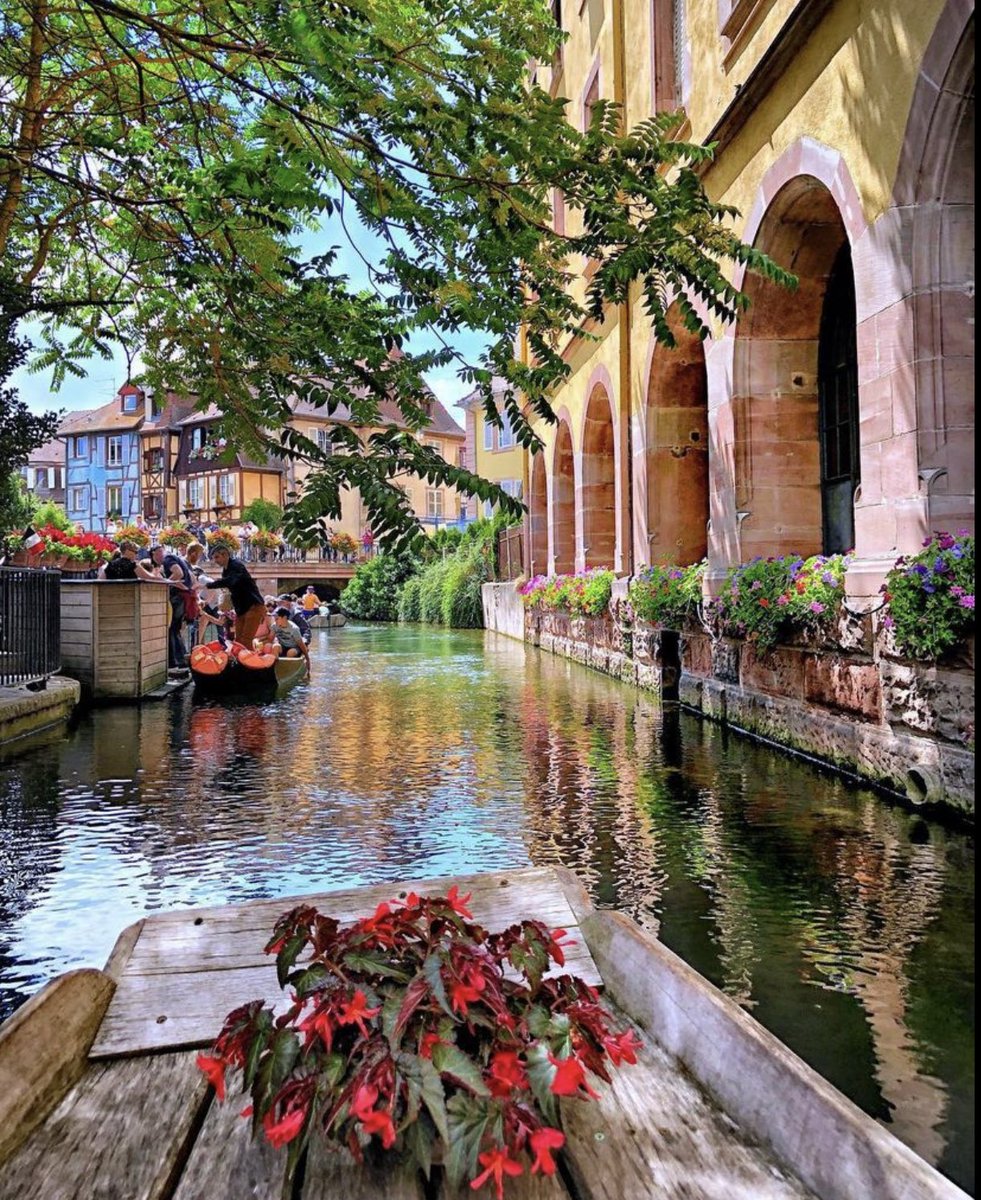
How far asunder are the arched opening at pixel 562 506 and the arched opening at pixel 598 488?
2.35 meters

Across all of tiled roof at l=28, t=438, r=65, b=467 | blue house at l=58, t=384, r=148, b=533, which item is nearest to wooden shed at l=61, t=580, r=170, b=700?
blue house at l=58, t=384, r=148, b=533

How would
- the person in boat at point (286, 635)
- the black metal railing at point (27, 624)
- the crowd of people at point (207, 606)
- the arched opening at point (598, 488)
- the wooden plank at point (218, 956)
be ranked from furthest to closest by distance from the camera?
the arched opening at point (598, 488), the person in boat at point (286, 635), the crowd of people at point (207, 606), the black metal railing at point (27, 624), the wooden plank at point (218, 956)

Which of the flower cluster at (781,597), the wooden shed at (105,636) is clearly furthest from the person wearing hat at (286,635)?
the flower cluster at (781,597)

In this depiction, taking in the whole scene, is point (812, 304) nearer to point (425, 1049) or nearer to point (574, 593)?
point (574, 593)

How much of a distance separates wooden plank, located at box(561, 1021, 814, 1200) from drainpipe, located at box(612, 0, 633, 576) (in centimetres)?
1246

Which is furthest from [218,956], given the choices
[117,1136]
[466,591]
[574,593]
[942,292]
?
[466,591]

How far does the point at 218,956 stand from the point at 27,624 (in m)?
8.54

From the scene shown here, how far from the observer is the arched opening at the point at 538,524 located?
22.9m

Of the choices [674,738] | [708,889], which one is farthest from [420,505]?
[708,889]

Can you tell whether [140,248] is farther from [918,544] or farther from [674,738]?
[674,738]

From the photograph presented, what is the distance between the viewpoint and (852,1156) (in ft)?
4.44

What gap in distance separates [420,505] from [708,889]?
202 feet

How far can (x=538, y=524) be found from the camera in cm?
2314

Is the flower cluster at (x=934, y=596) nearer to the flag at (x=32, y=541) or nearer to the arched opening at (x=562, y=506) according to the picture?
the flag at (x=32, y=541)
